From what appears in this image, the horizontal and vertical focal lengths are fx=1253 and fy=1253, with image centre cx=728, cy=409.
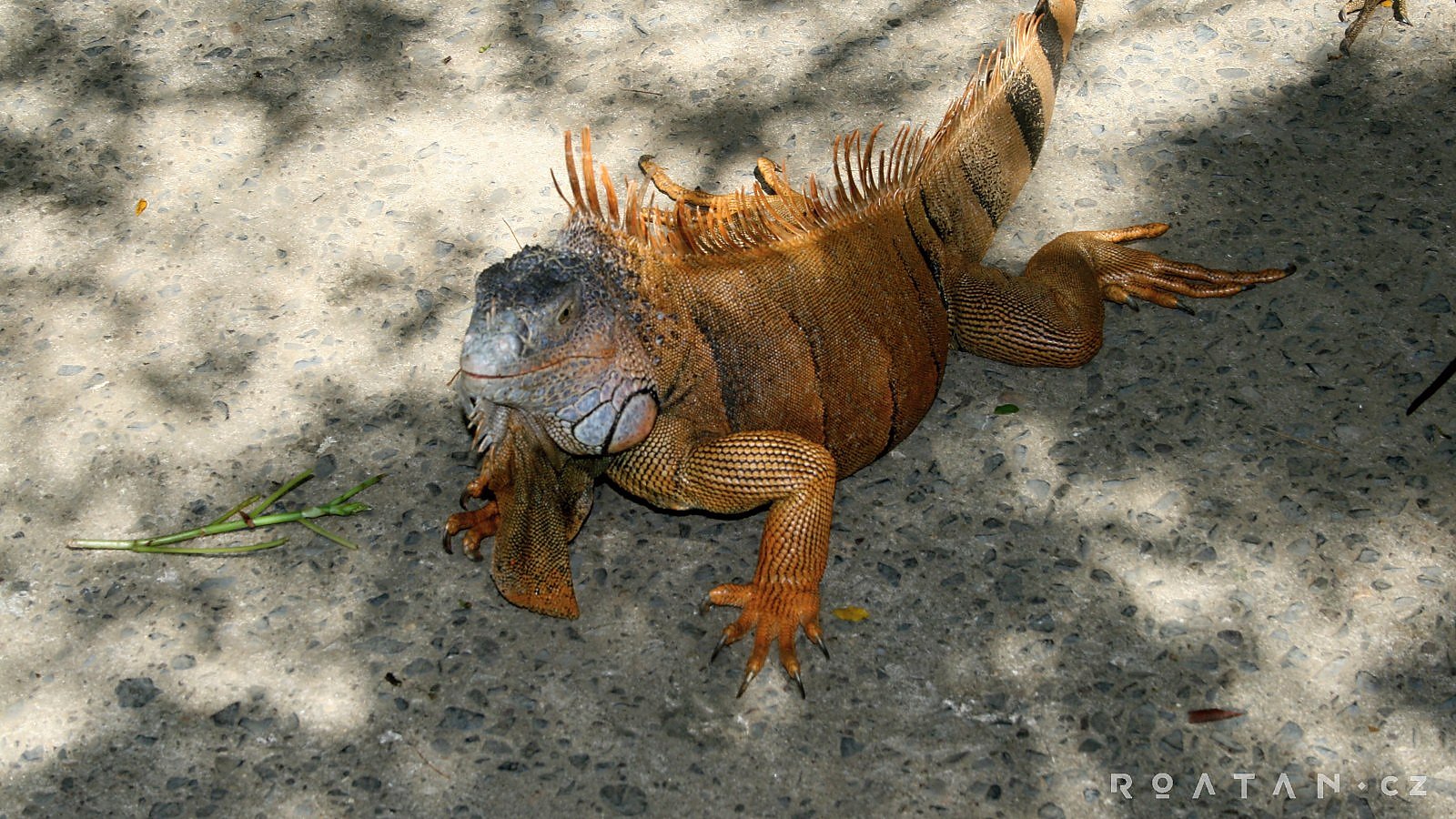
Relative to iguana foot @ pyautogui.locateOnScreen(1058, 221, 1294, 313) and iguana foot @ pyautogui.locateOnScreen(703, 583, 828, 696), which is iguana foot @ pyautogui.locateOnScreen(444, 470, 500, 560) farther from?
iguana foot @ pyautogui.locateOnScreen(1058, 221, 1294, 313)

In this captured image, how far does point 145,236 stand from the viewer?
12.6 feet

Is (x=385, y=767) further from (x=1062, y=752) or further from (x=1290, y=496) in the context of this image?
(x=1290, y=496)

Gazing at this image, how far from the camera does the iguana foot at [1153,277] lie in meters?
3.54

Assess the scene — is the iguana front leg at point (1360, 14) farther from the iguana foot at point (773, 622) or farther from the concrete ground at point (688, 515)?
the iguana foot at point (773, 622)

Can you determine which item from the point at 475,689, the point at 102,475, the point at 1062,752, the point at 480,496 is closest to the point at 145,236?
the point at 102,475

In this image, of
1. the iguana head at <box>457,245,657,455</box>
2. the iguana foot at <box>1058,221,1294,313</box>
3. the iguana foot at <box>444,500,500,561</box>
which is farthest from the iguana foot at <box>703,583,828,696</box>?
the iguana foot at <box>1058,221,1294,313</box>

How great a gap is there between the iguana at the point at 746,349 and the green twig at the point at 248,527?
0.98ft

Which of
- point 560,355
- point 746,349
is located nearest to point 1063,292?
point 746,349

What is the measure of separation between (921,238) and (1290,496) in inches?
44.0

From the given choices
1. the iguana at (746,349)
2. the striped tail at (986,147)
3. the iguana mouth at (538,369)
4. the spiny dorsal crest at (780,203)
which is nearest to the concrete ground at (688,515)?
the iguana at (746,349)

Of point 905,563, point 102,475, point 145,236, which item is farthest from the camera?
point 145,236

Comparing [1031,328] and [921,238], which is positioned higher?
[921,238]

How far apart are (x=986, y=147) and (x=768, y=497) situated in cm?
125

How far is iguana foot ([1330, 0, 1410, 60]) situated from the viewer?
4.27 metres
